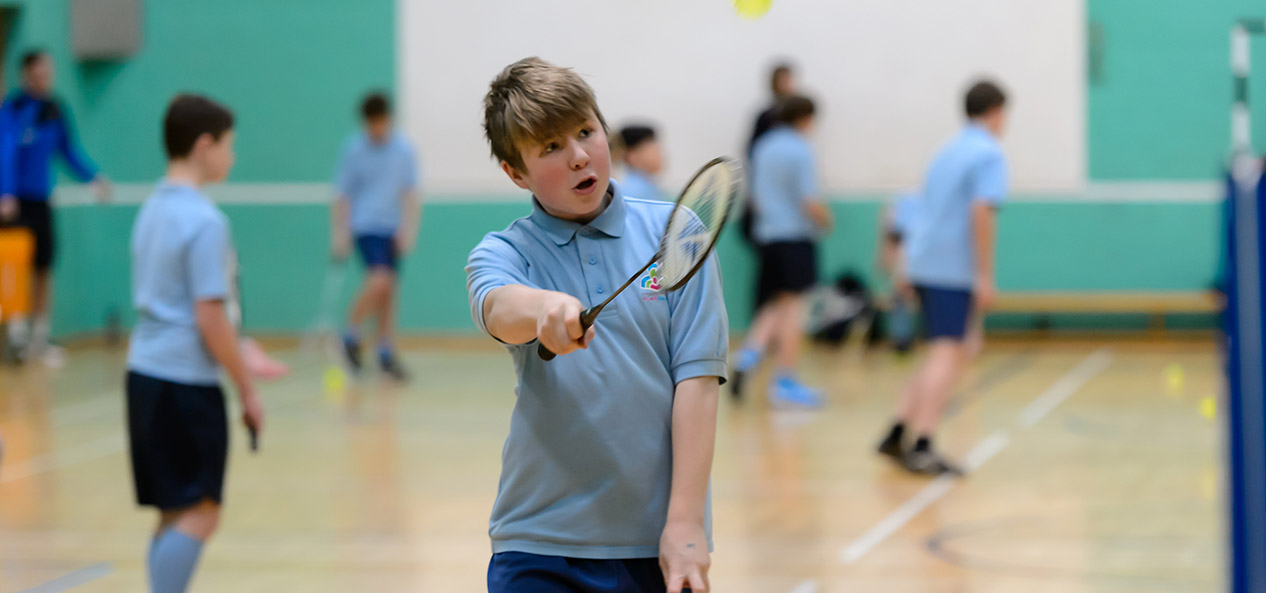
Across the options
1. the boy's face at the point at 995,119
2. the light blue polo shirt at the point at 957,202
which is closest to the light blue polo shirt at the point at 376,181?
the light blue polo shirt at the point at 957,202

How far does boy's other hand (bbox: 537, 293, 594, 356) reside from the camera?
203cm

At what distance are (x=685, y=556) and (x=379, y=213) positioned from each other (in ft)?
27.0

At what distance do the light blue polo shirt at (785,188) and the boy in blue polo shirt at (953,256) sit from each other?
2.12 meters

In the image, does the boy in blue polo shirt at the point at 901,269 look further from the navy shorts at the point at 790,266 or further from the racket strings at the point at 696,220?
the racket strings at the point at 696,220

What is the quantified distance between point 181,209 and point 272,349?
8.73 m

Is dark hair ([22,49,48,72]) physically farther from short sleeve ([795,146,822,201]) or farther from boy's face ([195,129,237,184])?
boy's face ([195,129,237,184])

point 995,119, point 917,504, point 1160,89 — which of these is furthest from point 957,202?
point 1160,89

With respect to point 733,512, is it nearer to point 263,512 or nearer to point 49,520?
point 263,512

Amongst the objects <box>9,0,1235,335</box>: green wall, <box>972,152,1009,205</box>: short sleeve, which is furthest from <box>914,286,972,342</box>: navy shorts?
<box>9,0,1235,335</box>: green wall

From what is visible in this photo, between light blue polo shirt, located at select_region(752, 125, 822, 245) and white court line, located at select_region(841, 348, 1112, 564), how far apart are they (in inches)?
72.8

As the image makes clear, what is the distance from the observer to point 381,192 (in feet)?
33.5

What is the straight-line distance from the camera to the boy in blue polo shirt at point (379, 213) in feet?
33.3

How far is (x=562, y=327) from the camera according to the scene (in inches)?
79.9

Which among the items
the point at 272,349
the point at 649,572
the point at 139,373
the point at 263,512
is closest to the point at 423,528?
the point at 263,512
